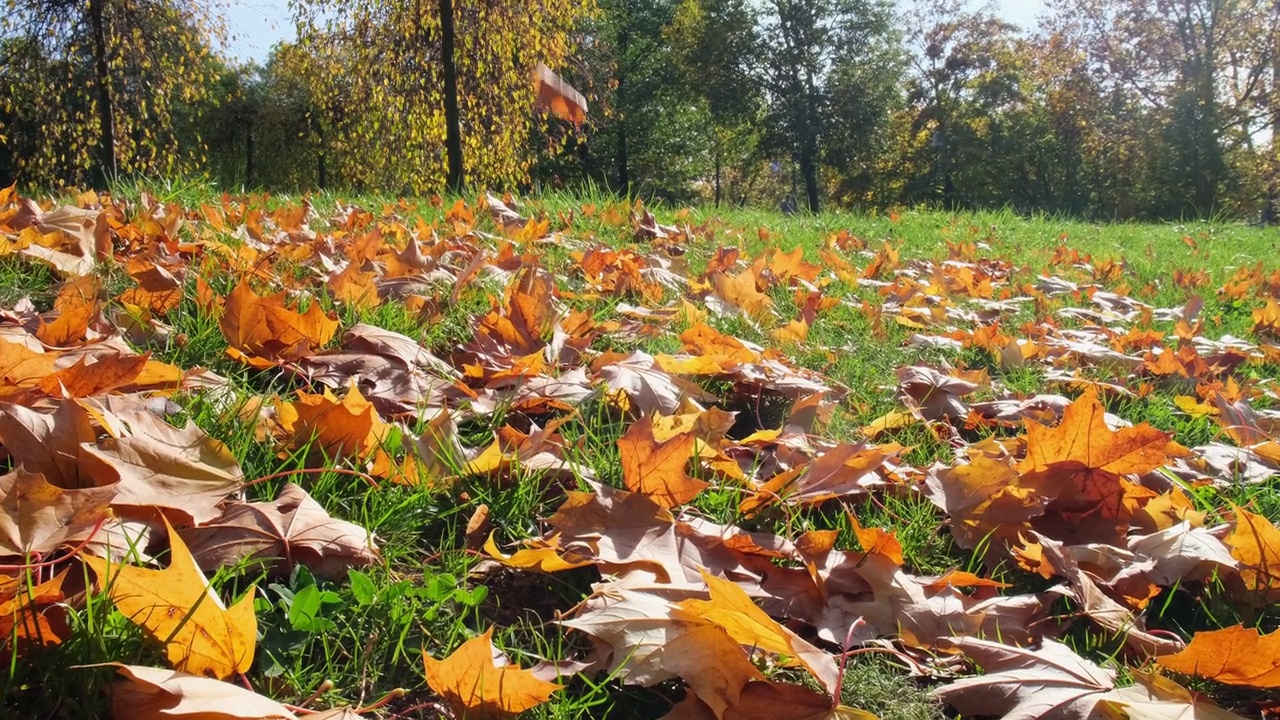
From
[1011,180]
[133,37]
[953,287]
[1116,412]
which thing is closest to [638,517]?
[1116,412]

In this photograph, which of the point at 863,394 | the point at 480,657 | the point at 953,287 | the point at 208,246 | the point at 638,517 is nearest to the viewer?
the point at 480,657

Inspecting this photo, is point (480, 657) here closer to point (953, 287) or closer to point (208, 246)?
point (208, 246)

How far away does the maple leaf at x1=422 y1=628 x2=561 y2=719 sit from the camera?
91 cm

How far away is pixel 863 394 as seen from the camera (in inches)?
84.5

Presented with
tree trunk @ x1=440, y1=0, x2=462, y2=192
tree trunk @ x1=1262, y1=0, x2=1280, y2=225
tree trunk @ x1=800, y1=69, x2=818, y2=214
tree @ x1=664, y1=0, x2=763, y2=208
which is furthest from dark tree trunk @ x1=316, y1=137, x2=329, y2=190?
tree trunk @ x1=1262, y1=0, x2=1280, y2=225

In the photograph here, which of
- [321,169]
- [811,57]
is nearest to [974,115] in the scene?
[811,57]

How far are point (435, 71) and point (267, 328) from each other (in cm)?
1201

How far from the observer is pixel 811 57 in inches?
1183

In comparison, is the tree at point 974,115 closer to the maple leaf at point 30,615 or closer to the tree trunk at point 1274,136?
the tree trunk at point 1274,136

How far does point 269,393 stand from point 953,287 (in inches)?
122

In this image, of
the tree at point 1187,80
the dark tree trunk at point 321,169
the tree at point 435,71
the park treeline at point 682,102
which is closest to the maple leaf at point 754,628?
the park treeline at point 682,102

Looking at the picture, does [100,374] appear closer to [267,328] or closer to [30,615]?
[267,328]

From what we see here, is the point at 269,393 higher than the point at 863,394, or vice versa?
the point at 269,393

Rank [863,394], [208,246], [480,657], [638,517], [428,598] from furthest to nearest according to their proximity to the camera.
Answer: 1. [208,246]
2. [863,394]
3. [638,517]
4. [428,598]
5. [480,657]
